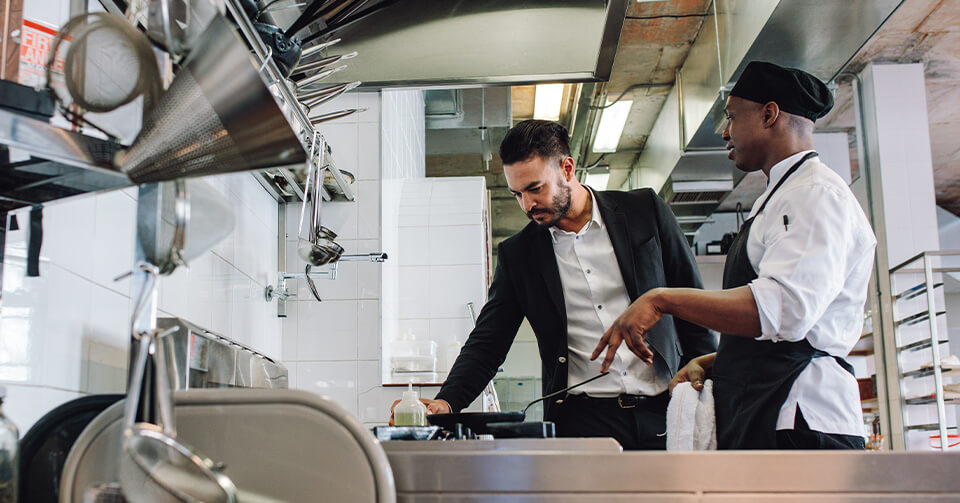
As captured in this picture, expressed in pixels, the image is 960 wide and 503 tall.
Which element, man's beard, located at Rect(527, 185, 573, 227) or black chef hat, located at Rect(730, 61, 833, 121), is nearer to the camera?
black chef hat, located at Rect(730, 61, 833, 121)

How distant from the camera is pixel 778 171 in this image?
1616 millimetres

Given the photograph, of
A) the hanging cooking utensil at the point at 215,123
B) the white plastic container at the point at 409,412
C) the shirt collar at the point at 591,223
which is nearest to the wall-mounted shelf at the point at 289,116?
the hanging cooking utensil at the point at 215,123

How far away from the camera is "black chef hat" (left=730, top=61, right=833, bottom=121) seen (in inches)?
64.0

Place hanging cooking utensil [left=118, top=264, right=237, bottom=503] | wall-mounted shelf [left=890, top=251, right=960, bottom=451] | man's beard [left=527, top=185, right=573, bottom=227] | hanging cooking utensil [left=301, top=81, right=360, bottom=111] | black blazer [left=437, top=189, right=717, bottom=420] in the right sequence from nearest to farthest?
hanging cooking utensil [left=118, top=264, right=237, bottom=503], black blazer [left=437, top=189, right=717, bottom=420], man's beard [left=527, top=185, right=573, bottom=227], hanging cooking utensil [left=301, top=81, right=360, bottom=111], wall-mounted shelf [left=890, top=251, right=960, bottom=451]

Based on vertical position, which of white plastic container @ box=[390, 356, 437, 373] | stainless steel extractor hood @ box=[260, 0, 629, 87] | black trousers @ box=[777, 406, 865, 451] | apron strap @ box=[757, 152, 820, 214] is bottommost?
black trousers @ box=[777, 406, 865, 451]

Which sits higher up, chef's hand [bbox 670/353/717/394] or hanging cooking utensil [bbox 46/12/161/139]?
hanging cooking utensil [bbox 46/12/161/139]

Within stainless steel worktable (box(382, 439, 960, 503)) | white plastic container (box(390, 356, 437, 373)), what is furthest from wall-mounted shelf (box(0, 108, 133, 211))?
white plastic container (box(390, 356, 437, 373))

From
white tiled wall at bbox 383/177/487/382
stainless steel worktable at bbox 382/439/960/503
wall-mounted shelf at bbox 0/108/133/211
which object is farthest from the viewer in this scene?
white tiled wall at bbox 383/177/487/382

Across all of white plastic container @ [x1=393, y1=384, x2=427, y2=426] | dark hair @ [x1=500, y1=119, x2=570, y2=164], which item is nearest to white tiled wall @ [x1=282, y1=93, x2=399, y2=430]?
dark hair @ [x1=500, y1=119, x2=570, y2=164]

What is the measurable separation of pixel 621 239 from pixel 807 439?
0.80 m

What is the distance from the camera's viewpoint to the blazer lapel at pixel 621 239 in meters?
2.04

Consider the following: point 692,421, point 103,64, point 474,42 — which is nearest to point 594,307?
point 692,421

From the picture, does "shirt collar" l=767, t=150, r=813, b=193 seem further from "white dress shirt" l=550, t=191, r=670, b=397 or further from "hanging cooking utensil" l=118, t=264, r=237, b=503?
"hanging cooking utensil" l=118, t=264, r=237, b=503

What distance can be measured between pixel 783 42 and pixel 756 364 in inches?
107
